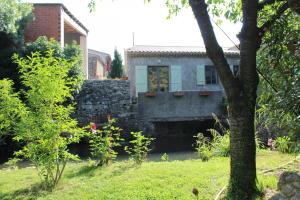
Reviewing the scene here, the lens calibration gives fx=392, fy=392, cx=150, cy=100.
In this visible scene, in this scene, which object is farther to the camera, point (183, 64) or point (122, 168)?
point (183, 64)

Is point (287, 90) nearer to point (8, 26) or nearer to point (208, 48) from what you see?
point (208, 48)

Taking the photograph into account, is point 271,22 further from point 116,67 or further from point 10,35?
point 116,67

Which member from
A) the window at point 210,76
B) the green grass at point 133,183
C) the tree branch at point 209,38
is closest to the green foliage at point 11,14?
the green grass at point 133,183

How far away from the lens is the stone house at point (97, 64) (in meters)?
32.2

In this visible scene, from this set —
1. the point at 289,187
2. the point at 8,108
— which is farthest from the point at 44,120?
the point at 289,187

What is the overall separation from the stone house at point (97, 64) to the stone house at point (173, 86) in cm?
712

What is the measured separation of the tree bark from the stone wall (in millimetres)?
14282

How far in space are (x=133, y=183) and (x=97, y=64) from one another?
28.8 m

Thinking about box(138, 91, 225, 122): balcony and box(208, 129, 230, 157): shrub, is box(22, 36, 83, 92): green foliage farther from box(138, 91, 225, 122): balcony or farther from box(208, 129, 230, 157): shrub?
box(208, 129, 230, 157): shrub

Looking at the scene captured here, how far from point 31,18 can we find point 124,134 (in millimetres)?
7030

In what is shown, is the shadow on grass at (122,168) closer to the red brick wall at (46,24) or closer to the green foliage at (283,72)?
the green foliage at (283,72)

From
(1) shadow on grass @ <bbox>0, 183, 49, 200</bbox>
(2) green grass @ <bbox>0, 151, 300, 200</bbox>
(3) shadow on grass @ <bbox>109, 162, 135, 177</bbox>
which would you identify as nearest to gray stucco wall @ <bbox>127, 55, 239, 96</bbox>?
(3) shadow on grass @ <bbox>109, 162, 135, 177</bbox>

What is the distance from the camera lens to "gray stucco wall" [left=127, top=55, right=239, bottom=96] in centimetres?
2247

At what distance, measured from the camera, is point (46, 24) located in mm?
18641
